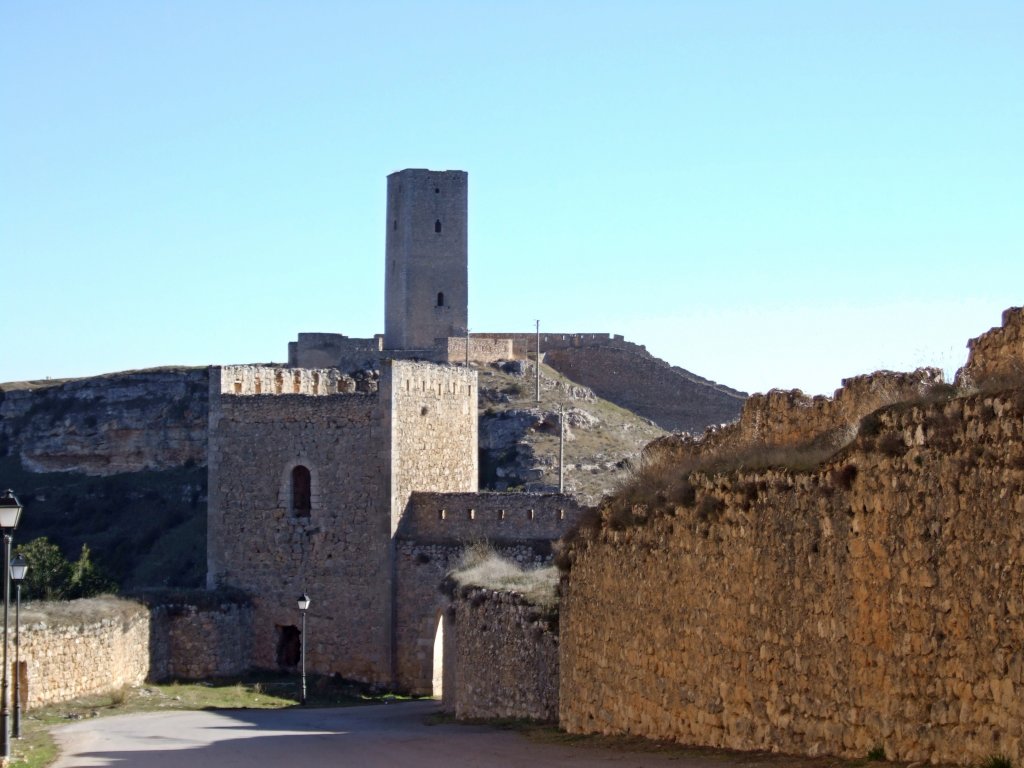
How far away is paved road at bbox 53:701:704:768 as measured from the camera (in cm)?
1435

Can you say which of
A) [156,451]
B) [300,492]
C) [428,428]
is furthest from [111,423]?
[428,428]

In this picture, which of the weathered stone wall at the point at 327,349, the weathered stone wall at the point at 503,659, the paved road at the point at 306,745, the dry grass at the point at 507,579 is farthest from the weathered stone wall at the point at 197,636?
the weathered stone wall at the point at 327,349

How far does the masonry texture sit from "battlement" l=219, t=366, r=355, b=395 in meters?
19.1

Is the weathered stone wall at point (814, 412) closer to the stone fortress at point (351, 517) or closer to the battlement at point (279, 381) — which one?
the stone fortress at point (351, 517)

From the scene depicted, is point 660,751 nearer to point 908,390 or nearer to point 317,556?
point 908,390

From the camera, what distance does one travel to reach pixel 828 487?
34.0 ft

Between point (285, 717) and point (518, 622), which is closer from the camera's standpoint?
point (518, 622)

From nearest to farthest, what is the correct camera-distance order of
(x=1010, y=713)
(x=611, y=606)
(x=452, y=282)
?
(x=1010, y=713) < (x=611, y=606) < (x=452, y=282)

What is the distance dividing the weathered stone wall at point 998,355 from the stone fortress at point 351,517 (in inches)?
821

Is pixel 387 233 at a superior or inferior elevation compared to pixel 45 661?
→ superior

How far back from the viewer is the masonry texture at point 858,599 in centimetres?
836

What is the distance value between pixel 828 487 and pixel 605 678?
6.01 meters

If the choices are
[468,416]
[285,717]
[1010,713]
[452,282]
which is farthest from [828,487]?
[452,282]

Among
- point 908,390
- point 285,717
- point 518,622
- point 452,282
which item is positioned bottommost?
point 285,717
